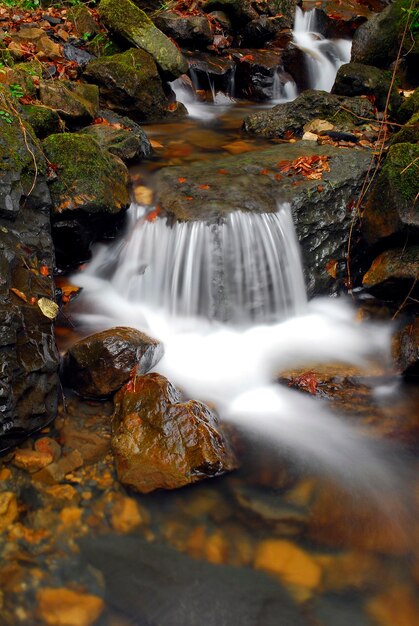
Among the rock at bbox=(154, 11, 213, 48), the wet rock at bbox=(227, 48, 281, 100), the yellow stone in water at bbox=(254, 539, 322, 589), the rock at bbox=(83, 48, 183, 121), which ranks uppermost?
the rock at bbox=(154, 11, 213, 48)

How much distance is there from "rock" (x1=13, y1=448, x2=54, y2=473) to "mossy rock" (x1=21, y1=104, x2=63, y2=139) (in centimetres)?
361

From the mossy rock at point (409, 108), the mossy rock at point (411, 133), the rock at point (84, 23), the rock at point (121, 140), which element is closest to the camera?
the mossy rock at point (411, 133)

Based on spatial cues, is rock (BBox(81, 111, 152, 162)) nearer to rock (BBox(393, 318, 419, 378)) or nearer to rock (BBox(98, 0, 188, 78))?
rock (BBox(98, 0, 188, 78))

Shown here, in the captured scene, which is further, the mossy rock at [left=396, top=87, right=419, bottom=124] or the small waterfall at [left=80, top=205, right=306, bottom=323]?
the mossy rock at [left=396, top=87, right=419, bottom=124]

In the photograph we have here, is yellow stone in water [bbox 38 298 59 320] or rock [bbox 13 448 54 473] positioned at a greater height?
yellow stone in water [bbox 38 298 59 320]

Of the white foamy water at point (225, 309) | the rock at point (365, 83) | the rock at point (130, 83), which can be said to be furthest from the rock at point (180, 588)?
the rock at point (365, 83)

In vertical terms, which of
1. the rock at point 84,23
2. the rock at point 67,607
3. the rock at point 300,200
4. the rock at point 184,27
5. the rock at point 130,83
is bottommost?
Answer: the rock at point 67,607

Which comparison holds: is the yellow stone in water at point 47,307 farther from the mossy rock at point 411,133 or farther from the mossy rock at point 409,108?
the mossy rock at point 409,108

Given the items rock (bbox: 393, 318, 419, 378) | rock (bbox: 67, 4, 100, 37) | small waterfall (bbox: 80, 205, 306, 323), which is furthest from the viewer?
rock (bbox: 67, 4, 100, 37)

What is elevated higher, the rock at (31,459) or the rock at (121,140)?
the rock at (121,140)

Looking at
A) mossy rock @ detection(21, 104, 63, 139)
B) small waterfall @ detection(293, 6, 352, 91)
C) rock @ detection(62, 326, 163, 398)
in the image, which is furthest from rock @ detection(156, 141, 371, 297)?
small waterfall @ detection(293, 6, 352, 91)

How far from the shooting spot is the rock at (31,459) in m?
3.27

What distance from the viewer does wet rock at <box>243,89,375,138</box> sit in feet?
25.8

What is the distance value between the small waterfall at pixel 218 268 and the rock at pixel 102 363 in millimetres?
1217
